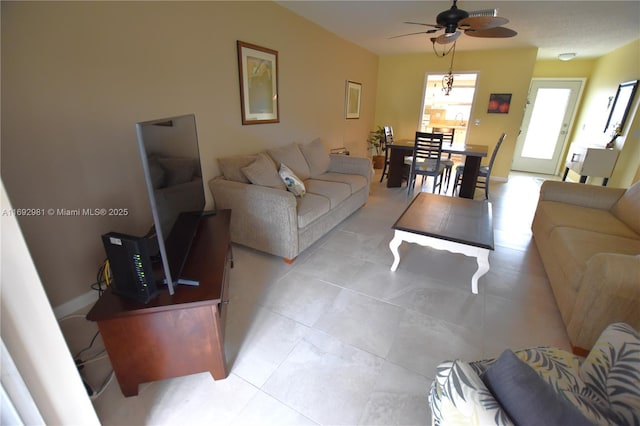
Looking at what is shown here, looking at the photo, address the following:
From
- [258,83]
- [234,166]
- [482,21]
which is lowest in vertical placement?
[234,166]

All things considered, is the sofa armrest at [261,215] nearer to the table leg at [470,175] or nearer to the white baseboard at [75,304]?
Answer: the white baseboard at [75,304]

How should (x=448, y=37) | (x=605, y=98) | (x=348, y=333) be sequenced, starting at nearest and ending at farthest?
(x=348, y=333), (x=448, y=37), (x=605, y=98)

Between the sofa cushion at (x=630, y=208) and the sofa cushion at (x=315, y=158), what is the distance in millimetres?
2964

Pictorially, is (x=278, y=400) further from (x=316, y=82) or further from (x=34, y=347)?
(x=316, y=82)

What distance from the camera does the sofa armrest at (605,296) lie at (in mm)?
1431

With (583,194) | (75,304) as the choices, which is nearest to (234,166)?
(75,304)

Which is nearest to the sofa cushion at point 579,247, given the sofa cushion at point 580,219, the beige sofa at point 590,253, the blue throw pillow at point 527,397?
the beige sofa at point 590,253

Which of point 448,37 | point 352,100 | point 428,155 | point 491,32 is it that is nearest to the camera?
point 491,32

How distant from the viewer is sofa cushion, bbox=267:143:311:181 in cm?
322

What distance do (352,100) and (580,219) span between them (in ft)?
13.2

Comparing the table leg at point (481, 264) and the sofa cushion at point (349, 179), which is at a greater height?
the sofa cushion at point (349, 179)

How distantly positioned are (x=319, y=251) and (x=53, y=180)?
1.99 m

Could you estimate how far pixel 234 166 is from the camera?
2721mm

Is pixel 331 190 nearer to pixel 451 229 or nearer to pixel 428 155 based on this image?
pixel 451 229
